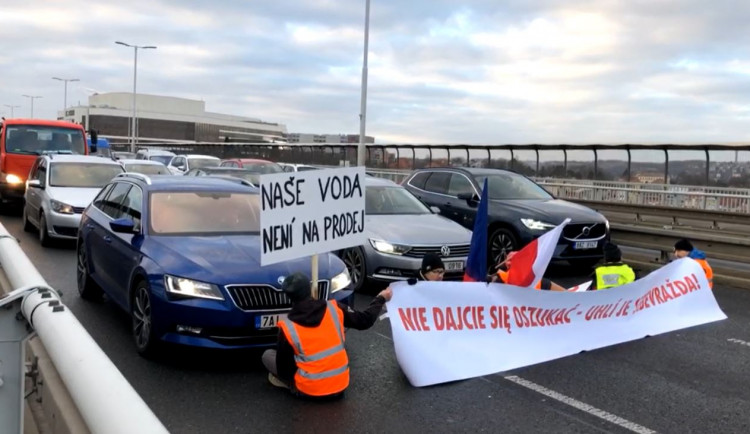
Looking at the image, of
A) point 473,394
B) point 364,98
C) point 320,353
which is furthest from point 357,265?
point 364,98

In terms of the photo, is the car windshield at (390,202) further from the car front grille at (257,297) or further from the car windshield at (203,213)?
the car front grille at (257,297)

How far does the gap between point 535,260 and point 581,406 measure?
169 cm

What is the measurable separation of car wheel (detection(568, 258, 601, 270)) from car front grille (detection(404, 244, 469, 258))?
2.73m

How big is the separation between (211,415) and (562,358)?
3.22m

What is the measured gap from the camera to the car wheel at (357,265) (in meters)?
9.11

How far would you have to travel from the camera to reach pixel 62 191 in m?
12.6

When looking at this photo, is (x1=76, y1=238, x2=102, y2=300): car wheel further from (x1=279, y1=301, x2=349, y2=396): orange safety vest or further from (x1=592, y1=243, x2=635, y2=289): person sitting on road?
(x1=592, y1=243, x2=635, y2=289): person sitting on road

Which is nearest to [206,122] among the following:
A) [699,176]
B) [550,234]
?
[699,176]

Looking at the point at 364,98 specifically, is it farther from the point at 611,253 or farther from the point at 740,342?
the point at 740,342

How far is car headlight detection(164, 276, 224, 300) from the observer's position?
5.47 metres

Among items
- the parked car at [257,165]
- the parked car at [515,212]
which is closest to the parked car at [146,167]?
the parked car at [257,165]

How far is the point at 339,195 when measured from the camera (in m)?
5.62

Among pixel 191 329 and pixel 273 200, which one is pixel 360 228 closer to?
pixel 273 200

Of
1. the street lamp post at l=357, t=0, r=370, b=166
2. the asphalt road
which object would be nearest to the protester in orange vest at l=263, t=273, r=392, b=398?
the asphalt road
